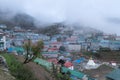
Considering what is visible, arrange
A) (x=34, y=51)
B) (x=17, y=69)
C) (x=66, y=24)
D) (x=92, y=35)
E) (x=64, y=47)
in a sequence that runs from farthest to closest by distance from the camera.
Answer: (x=66, y=24), (x=92, y=35), (x=64, y=47), (x=34, y=51), (x=17, y=69)

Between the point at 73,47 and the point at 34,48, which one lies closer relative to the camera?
the point at 34,48

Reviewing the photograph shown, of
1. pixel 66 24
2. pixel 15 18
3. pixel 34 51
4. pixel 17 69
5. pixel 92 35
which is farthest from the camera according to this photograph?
pixel 66 24

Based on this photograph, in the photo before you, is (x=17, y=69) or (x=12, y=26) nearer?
(x=17, y=69)

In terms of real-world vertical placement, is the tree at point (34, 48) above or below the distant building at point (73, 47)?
above

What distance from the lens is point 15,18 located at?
30.8 metres

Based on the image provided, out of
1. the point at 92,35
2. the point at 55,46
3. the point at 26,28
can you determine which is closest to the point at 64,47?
the point at 55,46

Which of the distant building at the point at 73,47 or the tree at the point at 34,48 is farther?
the distant building at the point at 73,47

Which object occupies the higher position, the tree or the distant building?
the tree

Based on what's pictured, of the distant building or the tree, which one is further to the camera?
the distant building

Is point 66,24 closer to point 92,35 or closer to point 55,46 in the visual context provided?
point 92,35

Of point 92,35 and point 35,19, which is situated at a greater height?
point 35,19

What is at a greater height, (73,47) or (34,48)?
(34,48)

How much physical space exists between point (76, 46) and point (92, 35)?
592 cm

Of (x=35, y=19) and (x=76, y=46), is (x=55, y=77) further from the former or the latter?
(x=35, y=19)
